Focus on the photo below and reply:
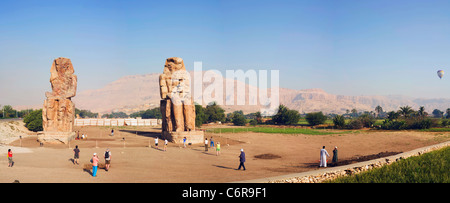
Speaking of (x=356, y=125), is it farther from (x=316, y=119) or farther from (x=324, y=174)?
(x=324, y=174)

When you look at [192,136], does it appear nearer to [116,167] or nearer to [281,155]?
[281,155]

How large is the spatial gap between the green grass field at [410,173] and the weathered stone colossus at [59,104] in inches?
1191

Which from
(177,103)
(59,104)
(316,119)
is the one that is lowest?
(316,119)

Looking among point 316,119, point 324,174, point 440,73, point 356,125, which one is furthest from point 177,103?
point 440,73

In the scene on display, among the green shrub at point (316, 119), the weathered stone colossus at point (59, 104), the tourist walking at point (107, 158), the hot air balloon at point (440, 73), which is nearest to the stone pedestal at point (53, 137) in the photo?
the weathered stone colossus at point (59, 104)

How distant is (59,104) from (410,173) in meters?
33.7

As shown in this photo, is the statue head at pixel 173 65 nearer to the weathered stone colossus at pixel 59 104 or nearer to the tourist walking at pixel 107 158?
the weathered stone colossus at pixel 59 104

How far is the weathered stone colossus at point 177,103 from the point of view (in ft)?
117

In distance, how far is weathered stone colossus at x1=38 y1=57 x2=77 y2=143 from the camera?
107 feet

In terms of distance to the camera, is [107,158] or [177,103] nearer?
[107,158]

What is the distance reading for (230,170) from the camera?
20.3 m

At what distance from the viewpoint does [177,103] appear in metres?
35.9
